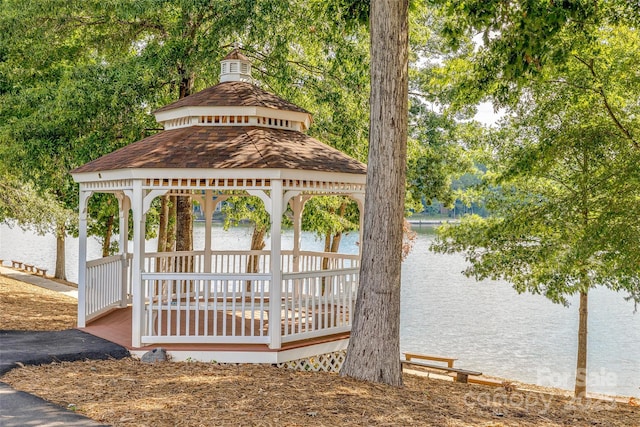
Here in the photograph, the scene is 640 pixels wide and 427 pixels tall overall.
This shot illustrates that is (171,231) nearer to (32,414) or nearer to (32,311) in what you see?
(32,311)

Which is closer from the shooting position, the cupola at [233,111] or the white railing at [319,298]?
the white railing at [319,298]

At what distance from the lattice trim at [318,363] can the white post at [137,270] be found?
2088 mm

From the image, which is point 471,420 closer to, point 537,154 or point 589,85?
point 537,154

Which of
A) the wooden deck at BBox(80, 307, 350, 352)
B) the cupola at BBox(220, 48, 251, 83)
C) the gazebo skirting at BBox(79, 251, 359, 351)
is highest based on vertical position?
the cupola at BBox(220, 48, 251, 83)

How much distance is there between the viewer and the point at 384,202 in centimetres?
757

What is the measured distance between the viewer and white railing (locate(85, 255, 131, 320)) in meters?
10.2

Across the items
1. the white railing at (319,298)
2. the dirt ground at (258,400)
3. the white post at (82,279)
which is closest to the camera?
the dirt ground at (258,400)

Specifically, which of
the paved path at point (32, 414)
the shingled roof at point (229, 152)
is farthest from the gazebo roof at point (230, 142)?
the paved path at point (32, 414)

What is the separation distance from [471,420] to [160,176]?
5.28 m

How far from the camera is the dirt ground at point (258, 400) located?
19.3 ft

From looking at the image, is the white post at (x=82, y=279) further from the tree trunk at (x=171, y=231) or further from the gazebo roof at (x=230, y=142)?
the tree trunk at (x=171, y=231)

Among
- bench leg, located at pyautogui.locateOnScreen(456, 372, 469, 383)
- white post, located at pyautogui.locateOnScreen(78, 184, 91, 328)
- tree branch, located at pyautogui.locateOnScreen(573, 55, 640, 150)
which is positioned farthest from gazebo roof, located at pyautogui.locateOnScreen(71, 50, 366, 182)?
bench leg, located at pyautogui.locateOnScreen(456, 372, 469, 383)

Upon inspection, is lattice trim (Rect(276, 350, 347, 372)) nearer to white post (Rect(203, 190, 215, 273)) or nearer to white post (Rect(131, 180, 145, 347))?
white post (Rect(131, 180, 145, 347))

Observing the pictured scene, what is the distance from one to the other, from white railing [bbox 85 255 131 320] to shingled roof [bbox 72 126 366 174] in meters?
1.77
